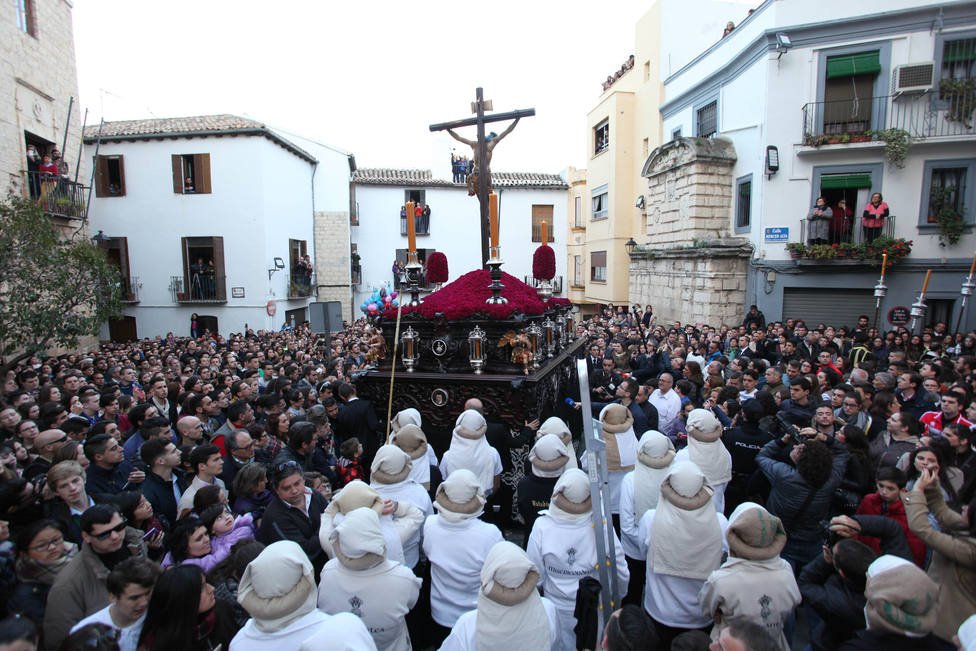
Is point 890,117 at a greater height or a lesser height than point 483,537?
greater

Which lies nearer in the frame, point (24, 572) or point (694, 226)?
point (24, 572)

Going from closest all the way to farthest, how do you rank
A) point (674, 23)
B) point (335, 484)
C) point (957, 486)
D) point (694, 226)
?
point (957, 486), point (335, 484), point (694, 226), point (674, 23)

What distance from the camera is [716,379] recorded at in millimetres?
6160

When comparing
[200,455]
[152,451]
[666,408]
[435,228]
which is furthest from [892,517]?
[435,228]

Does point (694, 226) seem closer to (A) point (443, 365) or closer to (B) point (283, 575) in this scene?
(A) point (443, 365)

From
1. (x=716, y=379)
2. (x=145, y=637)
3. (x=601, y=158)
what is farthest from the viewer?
(x=601, y=158)

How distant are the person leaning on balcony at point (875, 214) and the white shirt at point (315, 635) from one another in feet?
44.8

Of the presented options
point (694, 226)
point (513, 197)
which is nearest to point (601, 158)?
point (513, 197)

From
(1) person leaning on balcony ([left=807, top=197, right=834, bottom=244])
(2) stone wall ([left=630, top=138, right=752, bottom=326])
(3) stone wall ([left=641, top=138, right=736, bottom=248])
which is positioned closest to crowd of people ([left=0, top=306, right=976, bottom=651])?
(1) person leaning on balcony ([left=807, top=197, right=834, bottom=244])

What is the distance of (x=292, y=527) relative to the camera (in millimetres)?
3266

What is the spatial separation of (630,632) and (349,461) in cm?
314

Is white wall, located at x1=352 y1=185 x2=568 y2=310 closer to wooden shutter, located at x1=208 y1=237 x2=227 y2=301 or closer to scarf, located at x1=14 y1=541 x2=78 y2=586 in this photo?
wooden shutter, located at x1=208 y1=237 x2=227 y2=301

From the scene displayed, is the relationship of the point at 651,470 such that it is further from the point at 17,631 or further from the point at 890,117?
the point at 890,117

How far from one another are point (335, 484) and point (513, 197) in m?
21.3
